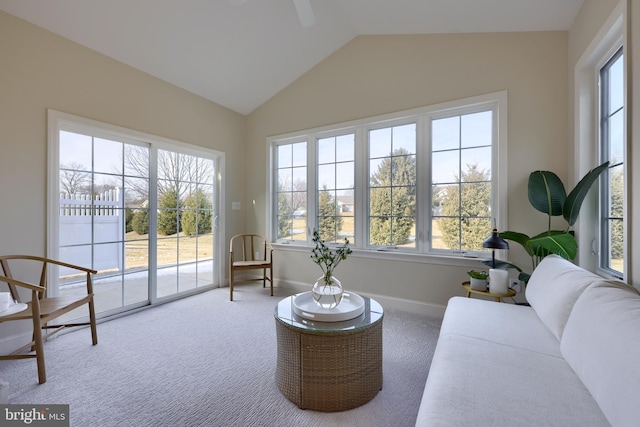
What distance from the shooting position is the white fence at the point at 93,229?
2.59 m

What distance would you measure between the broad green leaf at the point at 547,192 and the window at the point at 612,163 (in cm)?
24

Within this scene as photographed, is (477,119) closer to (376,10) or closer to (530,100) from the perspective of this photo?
(530,100)

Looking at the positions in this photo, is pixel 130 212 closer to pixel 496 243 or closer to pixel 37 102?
pixel 37 102

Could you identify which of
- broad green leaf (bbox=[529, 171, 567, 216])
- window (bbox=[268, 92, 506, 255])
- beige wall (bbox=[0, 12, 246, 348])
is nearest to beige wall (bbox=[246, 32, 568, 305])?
window (bbox=[268, 92, 506, 255])

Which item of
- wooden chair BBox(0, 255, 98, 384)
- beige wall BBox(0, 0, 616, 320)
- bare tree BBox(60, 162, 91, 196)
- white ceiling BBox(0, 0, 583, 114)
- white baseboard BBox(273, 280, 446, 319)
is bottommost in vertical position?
white baseboard BBox(273, 280, 446, 319)

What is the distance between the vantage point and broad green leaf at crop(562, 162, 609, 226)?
1.85 metres

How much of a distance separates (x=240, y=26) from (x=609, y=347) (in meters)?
3.55

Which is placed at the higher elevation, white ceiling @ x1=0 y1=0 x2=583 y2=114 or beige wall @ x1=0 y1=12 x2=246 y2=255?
white ceiling @ x1=0 y1=0 x2=583 y2=114

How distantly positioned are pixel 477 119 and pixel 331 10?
6.19 ft

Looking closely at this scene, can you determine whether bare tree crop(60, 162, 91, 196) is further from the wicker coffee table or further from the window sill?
the window sill

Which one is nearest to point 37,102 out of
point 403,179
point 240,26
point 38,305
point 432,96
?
point 38,305

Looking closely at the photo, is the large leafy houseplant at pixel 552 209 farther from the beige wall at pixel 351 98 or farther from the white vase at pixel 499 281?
the beige wall at pixel 351 98
